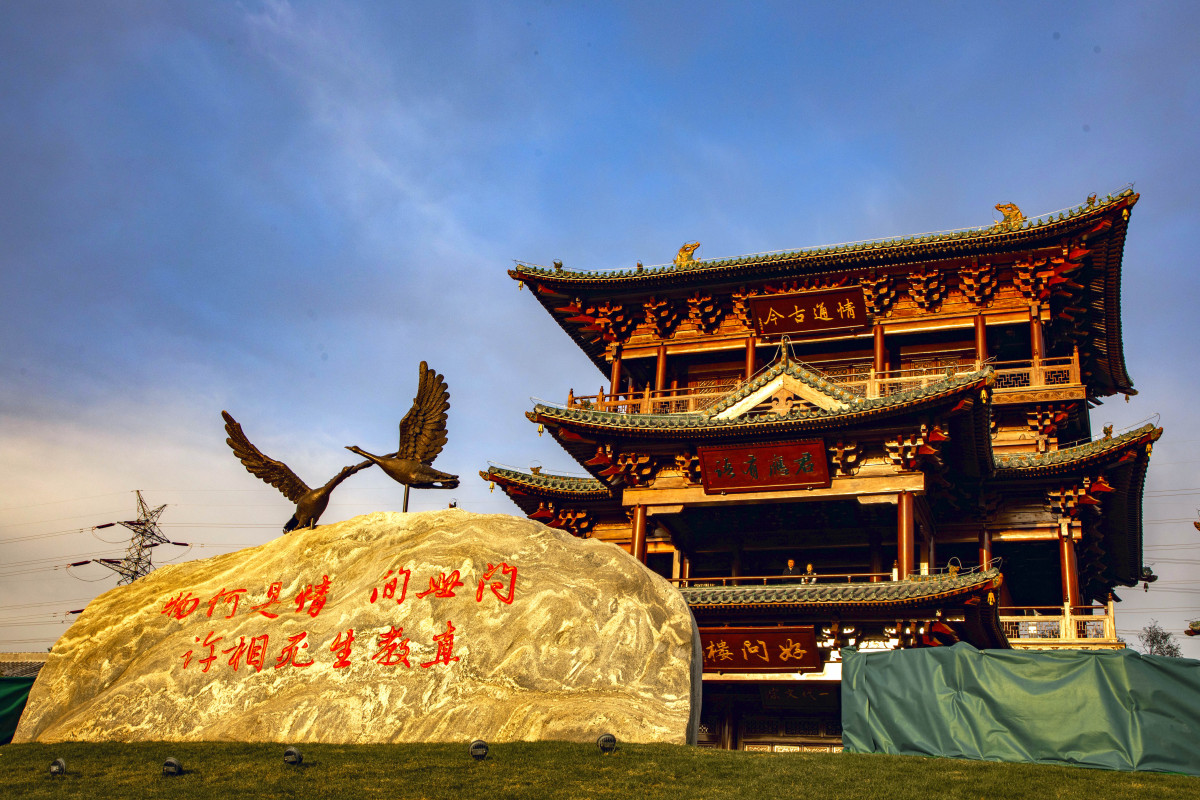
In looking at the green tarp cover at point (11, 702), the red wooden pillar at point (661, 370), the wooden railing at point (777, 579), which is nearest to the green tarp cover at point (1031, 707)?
the wooden railing at point (777, 579)

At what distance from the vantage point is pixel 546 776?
408 inches

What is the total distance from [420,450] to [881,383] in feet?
41.4

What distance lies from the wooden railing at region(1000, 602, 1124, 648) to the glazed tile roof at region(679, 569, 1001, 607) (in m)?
2.76

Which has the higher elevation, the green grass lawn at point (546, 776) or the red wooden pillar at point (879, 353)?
the red wooden pillar at point (879, 353)

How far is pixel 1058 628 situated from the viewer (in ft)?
72.3

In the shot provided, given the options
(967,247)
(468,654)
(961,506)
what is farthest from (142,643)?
(967,247)

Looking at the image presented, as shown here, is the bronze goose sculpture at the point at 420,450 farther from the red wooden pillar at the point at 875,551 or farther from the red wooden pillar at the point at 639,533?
the red wooden pillar at the point at 875,551

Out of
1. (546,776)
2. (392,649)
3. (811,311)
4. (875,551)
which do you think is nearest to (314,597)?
(392,649)

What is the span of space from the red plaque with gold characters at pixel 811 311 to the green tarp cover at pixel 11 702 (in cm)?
1869

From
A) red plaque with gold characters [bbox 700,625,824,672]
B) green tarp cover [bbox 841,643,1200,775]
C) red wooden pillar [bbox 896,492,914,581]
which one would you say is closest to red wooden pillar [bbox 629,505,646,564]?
red plaque with gold characters [bbox 700,625,824,672]

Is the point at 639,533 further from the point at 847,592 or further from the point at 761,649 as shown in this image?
the point at 847,592

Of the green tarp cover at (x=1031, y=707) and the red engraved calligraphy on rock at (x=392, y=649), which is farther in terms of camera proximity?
the red engraved calligraphy on rock at (x=392, y=649)

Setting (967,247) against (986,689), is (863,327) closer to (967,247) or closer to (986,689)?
(967,247)

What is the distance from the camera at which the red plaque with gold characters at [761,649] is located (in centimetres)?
2061
